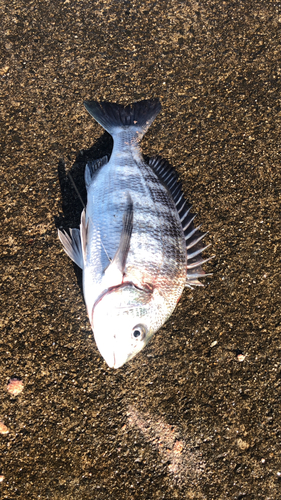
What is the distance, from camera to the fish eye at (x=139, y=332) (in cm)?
217

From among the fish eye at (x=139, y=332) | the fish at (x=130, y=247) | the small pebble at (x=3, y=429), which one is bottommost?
the small pebble at (x=3, y=429)

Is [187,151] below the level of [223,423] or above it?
above

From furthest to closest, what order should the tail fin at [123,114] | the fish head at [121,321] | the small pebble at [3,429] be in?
the tail fin at [123,114], the small pebble at [3,429], the fish head at [121,321]

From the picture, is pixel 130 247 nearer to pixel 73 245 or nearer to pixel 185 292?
pixel 73 245

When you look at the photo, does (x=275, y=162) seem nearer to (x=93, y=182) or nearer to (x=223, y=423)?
(x=93, y=182)

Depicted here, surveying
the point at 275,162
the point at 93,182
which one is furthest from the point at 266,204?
the point at 93,182

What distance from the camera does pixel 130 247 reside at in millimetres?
2270

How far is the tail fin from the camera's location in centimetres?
290

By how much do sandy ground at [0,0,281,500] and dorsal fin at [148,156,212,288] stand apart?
0.56 ft

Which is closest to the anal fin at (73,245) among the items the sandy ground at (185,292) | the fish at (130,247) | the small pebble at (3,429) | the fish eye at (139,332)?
the fish at (130,247)

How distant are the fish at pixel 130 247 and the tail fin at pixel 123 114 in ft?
0.08

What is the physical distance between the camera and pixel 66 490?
243 cm

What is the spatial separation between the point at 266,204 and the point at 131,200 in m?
1.42

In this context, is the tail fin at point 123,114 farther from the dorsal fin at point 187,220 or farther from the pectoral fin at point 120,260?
the pectoral fin at point 120,260
